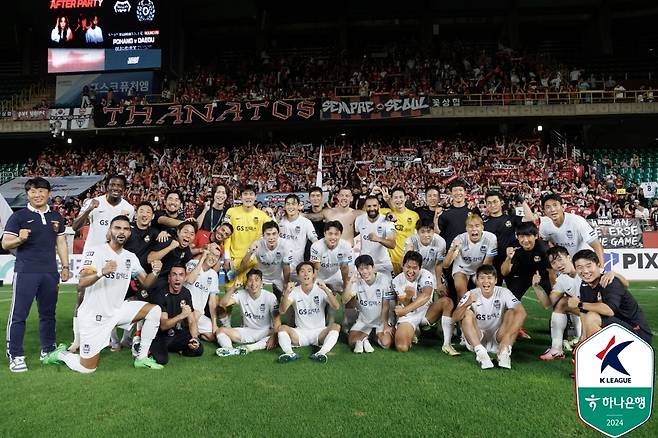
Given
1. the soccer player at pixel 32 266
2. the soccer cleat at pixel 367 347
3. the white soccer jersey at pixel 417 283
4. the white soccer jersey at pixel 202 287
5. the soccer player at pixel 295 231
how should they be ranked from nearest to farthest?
the soccer player at pixel 32 266 → the soccer cleat at pixel 367 347 → the white soccer jersey at pixel 417 283 → the white soccer jersey at pixel 202 287 → the soccer player at pixel 295 231

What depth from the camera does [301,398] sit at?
4473mm

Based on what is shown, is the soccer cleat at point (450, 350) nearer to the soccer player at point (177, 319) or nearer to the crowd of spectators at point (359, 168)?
the soccer player at point (177, 319)

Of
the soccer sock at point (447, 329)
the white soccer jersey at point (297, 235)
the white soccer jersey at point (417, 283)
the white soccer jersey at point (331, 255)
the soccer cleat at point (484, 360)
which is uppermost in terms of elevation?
the white soccer jersey at point (297, 235)

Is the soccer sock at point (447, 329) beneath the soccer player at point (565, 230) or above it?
beneath

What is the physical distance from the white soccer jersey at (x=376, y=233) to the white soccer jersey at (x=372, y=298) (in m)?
0.78

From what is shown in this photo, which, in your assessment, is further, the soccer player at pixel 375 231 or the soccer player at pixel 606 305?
the soccer player at pixel 375 231

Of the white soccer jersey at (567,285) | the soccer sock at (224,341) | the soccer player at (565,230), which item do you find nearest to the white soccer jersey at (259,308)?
the soccer sock at (224,341)

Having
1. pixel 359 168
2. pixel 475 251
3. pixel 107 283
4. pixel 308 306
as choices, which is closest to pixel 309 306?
pixel 308 306

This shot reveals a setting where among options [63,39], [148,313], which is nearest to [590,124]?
[148,313]

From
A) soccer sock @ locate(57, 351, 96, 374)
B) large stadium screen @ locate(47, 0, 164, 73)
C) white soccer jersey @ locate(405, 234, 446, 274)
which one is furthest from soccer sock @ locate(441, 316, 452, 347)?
large stadium screen @ locate(47, 0, 164, 73)

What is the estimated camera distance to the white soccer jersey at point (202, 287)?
7062mm

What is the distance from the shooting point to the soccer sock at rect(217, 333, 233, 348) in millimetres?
6523

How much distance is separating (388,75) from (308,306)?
25111mm

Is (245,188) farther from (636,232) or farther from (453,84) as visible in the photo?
(453,84)
